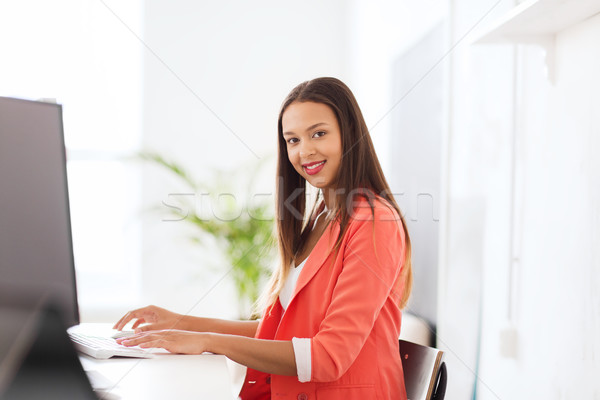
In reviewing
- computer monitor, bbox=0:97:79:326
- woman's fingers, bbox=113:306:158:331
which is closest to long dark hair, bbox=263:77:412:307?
woman's fingers, bbox=113:306:158:331

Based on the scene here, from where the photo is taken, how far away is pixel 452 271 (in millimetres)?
2098

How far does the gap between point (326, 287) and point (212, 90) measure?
254 centimetres

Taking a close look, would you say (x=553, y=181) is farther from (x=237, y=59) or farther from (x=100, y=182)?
(x=100, y=182)

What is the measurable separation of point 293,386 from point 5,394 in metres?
0.80

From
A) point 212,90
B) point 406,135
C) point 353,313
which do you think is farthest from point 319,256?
point 212,90

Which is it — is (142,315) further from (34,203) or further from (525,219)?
(525,219)

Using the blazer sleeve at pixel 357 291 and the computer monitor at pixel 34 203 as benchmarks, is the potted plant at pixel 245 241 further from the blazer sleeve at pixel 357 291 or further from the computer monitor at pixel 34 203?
the computer monitor at pixel 34 203

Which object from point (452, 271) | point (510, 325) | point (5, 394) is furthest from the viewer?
point (452, 271)

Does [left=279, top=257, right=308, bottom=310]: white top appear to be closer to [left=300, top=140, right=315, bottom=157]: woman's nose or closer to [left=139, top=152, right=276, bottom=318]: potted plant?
[left=300, top=140, right=315, bottom=157]: woman's nose

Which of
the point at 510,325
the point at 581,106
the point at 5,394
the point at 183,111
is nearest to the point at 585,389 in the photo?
the point at 510,325

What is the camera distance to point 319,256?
1.23m

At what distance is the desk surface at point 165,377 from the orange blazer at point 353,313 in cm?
19

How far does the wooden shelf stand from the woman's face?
1.49 feet

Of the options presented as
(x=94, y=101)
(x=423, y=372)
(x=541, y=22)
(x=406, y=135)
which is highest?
(x=94, y=101)
